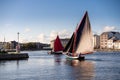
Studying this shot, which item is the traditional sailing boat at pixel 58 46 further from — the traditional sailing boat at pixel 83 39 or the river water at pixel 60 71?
the river water at pixel 60 71

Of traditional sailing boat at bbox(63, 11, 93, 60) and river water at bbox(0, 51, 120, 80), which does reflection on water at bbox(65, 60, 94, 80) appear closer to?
river water at bbox(0, 51, 120, 80)

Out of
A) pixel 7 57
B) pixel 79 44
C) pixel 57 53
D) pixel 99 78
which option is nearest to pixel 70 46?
pixel 79 44

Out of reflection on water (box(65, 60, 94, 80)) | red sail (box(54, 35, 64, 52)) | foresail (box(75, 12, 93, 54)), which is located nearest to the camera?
reflection on water (box(65, 60, 94, 80))

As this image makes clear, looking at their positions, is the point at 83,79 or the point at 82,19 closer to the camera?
the point at 83,79

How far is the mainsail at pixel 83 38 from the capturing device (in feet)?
276

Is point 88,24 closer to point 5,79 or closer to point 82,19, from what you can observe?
point 82,19

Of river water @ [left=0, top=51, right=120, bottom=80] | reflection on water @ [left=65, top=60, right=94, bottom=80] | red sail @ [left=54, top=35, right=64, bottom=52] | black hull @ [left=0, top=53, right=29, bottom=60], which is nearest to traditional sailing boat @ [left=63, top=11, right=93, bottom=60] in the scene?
river water @ [left=0, top=51, right=120, bottom=80]

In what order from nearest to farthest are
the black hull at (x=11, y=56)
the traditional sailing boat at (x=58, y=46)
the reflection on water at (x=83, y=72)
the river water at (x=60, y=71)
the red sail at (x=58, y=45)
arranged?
1. the reflection on water at (x=83, y=72)
2. the river water at (x=60, y=71)
3. the black hull at (x=11, y=56)
4. the red sail at (x=58, y=45)
5. the traditional sailing boat at (x=58, y=46)

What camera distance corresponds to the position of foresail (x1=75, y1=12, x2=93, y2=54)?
84188 millimetres

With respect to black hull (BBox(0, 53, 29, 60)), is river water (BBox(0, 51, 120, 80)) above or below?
below

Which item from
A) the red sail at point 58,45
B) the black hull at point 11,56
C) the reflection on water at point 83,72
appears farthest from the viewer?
the red sail at point 58,45

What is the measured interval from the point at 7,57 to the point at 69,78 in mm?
53453

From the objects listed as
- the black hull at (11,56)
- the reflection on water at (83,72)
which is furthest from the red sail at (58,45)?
the reflection on water at (83,72)

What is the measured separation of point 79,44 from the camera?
87.1m
